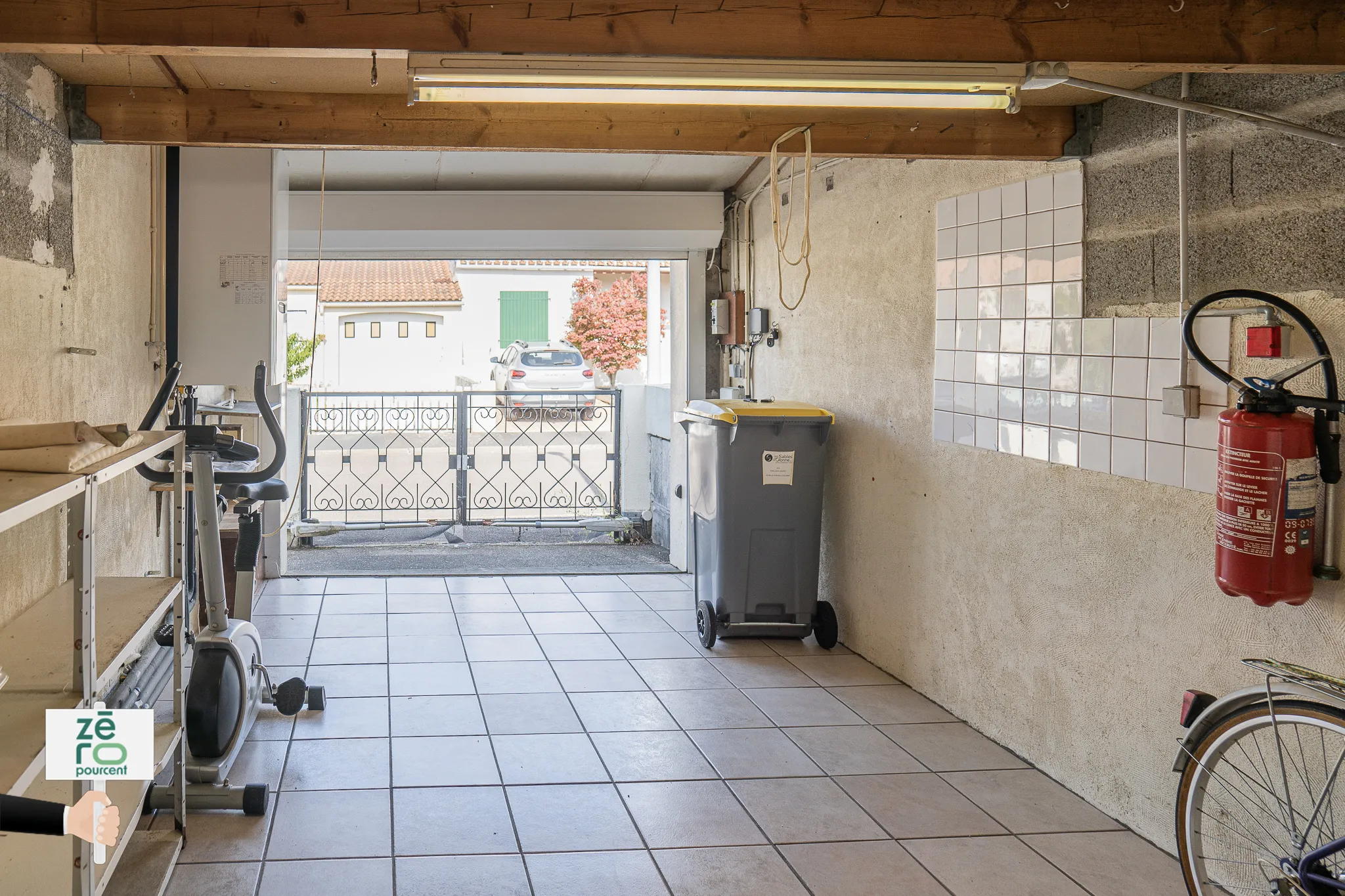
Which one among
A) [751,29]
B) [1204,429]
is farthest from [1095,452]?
[751,29]

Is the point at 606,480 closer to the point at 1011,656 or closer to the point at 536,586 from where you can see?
the point at 536,586

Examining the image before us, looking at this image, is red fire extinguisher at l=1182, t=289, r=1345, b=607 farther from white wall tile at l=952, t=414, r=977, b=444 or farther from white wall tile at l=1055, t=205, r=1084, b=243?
white wall tile at l=952, t=414, r=977, b=444

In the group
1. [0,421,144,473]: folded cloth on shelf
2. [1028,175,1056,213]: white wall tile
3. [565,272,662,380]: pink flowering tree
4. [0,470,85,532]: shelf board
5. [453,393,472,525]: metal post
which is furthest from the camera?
[565,272,662,380]: pink flowering tree

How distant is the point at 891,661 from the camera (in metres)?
4.54

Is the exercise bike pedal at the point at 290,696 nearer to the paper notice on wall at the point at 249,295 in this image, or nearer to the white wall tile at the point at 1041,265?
the paper notice on wall at the point at 249,295

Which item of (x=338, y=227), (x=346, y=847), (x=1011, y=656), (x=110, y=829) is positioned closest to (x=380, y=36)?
(x=110, y=829)

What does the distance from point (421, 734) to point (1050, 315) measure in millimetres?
2482

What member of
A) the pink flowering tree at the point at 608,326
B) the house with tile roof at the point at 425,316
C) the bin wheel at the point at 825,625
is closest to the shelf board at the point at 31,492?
the bin wheel at the point at 825,625

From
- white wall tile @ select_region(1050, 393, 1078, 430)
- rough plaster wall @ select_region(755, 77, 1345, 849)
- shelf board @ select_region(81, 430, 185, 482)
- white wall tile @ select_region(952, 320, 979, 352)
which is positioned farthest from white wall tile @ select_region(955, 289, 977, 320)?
shelf board @ select_region(81, 430, 185, 482)

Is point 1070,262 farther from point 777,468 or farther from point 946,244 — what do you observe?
point 777,468

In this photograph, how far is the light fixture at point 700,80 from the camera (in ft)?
7.32

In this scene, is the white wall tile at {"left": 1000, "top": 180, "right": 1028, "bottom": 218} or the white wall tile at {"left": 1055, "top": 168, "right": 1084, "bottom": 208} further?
the white wall tile at {"left": 1000, "top": 180, "right": 1028, "bottom": 218}

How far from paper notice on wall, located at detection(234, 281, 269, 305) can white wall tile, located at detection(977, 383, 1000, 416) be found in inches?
111

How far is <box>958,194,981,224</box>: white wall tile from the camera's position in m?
3.82
